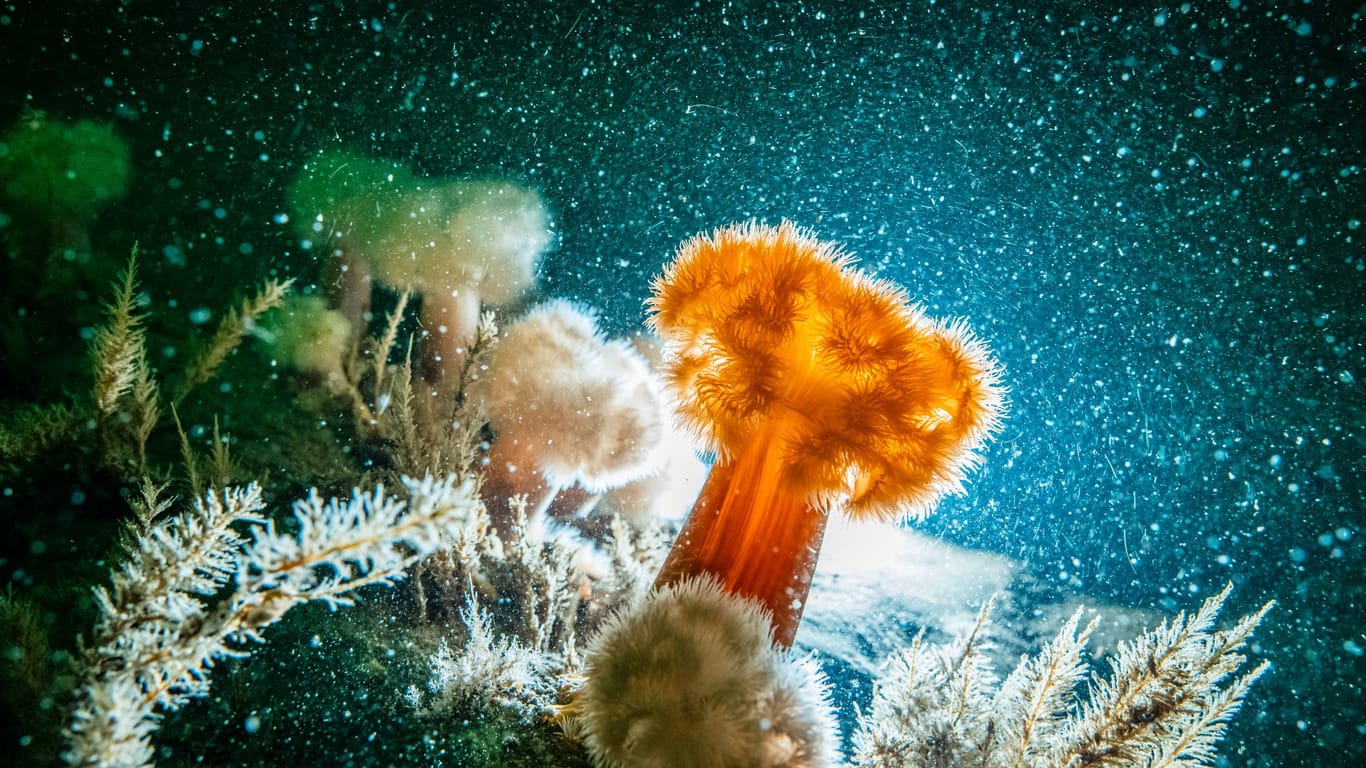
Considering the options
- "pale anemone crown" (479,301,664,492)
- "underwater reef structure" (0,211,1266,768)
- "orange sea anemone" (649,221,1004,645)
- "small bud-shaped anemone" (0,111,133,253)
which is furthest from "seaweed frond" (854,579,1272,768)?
"small bud-shaped anemone" (0,111,133,253)

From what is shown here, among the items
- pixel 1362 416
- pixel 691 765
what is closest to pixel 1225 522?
pixel 1362 416

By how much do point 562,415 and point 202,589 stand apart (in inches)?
73.2

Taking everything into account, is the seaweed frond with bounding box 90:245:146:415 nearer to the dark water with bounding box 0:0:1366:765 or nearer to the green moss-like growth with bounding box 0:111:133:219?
the dark water with bounding box 0:0:1366:765

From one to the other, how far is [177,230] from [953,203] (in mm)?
4848

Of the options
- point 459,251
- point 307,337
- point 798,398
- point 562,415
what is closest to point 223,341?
point 307,337

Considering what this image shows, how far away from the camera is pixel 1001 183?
3627 mm

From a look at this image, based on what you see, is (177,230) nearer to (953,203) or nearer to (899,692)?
(899,692)

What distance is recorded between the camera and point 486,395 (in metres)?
2.87

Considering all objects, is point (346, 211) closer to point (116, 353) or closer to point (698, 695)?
point (116, 353)

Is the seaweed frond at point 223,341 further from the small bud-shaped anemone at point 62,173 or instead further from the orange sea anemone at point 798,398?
the orange sea anemone at point 798,398

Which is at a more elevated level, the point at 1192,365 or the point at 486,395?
the point at 1192,365

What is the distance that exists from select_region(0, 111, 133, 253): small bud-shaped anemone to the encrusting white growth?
9.71 ft

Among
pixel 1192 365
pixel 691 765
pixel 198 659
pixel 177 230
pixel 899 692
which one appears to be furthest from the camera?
pixel 1192 365

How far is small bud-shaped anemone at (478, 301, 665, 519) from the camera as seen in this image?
113 inches
